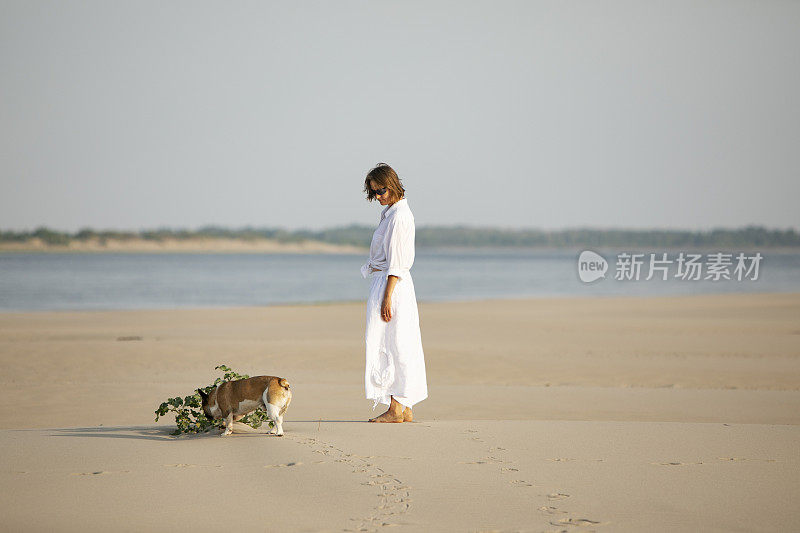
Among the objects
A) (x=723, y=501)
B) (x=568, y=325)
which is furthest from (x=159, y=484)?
(x=568, y=325)

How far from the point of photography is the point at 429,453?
17.8ft

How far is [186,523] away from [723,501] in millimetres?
2919

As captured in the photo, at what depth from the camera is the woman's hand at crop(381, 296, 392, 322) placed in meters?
6.32

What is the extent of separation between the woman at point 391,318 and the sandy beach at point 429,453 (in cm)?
35

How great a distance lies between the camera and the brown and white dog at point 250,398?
5695mm

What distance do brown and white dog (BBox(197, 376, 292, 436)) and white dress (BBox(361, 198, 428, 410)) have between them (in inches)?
34.9

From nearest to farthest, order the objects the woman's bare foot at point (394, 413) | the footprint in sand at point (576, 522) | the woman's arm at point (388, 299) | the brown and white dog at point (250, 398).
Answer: the footprint in sand at point (576, 522), the brown and white dog at point (250, 398), the woman's arm at point (388, 299), the woman's bare foot at point (394, 413)

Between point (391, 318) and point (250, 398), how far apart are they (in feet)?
4.41

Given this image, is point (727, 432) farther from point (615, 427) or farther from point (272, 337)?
point (272, 337)

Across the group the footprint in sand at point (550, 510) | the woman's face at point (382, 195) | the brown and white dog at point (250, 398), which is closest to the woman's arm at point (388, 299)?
the woman's face at point (382, 195)

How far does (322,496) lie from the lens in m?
4.46

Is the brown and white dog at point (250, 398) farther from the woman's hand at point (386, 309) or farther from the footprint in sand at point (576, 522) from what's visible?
the footprint in sand at point (576, 522)

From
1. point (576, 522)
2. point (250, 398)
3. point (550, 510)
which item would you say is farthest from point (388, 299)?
point (576, 522)

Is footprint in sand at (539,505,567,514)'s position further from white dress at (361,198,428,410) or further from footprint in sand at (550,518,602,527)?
white dress at (361,198,428,410)
